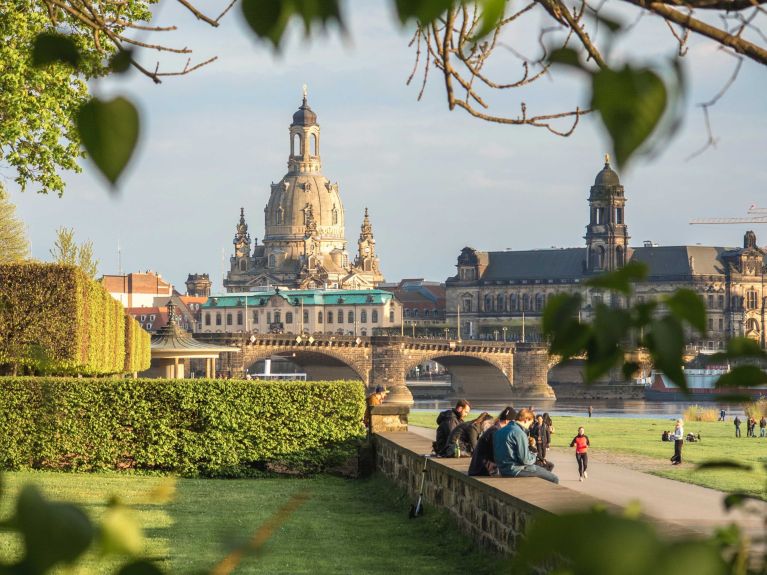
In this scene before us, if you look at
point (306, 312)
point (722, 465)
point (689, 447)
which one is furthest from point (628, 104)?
point (306, 312)

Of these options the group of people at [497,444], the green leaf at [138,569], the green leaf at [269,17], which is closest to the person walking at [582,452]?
the group of people at [497,444]

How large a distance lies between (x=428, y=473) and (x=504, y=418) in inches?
41.1

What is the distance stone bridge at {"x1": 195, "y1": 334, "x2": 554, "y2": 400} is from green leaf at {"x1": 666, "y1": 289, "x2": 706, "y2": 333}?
10384cm

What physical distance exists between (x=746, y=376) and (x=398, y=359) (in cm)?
11236

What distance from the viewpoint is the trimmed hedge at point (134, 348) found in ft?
116

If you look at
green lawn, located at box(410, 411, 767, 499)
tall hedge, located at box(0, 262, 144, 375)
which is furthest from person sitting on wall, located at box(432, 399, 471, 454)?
tall hedge, located at box(0, 262, 144, 375)

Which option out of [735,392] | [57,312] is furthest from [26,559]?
[57,312]

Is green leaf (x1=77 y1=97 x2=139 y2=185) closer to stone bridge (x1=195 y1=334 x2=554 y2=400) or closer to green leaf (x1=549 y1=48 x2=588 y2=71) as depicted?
green leaf (x1=549 y1=48 x2=588 y2=71)

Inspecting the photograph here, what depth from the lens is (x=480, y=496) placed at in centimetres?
1130

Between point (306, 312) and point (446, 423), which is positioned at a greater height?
point (306, 312)

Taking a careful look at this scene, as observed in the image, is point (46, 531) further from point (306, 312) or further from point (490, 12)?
point (306, 312)

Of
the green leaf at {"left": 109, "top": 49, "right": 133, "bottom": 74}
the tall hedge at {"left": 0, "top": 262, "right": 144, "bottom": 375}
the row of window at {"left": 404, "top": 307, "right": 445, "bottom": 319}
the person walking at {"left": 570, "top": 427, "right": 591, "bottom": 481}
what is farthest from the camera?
the row of window at {"left": 404, "top": 307, "right": 445, "bottom": 319}

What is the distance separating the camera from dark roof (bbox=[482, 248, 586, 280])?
573 feet

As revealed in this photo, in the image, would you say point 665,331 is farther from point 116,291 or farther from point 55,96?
point 116,291
